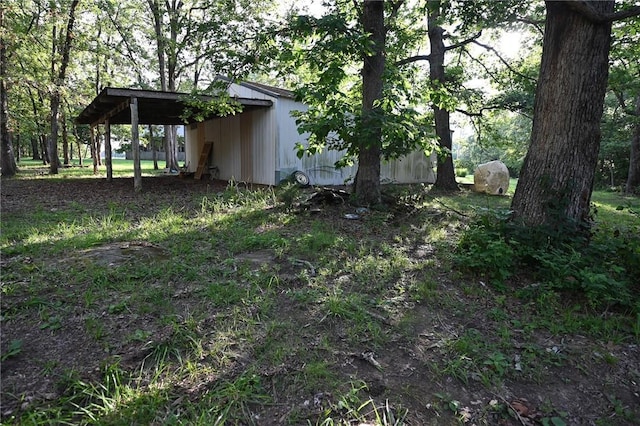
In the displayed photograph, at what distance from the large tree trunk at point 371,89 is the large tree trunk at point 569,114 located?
91.9 inches

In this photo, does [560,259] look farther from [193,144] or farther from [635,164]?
[193,144]

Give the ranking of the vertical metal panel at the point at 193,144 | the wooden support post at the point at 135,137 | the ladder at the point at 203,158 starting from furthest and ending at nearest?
1. the vertical metal panel at the point at 193,144
2. the ladder at the point at 203,158
3. the wooden support post at the point at 135,137

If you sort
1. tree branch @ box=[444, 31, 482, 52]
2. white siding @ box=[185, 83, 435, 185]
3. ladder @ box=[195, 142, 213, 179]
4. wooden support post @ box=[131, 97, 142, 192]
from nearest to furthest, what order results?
wooden support post @ box=[131, 97, 142, 192]
tree branch @ box=[444, 31, 482, 52]
white siding @ box=[185, 83, 435, 185]
ladder @ box=[195, 142, 213, 179]

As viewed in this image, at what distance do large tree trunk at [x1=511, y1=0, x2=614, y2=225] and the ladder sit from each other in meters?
11.3

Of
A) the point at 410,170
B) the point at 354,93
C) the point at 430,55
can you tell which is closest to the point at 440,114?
the point at 430,55

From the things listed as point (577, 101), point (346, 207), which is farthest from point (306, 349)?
point (346, 207)

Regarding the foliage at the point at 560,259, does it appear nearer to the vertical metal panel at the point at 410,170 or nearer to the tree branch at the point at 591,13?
the tree branch at the point at 591,13

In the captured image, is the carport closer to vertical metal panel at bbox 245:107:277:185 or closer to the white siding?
vertical metal panel at bbox 245:107:277:185

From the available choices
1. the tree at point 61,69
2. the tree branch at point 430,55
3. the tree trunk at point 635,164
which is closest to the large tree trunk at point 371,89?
the tree branch at point 430,55

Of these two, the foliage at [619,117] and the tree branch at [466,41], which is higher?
the tree branch at [466,41]

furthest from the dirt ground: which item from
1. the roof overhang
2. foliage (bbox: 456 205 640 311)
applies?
the roof overhang

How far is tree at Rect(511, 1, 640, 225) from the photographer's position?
10.6ft

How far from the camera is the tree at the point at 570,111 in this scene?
3223 millimetres

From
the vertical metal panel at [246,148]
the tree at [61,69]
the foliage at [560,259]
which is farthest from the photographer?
the tree at [61,69]
